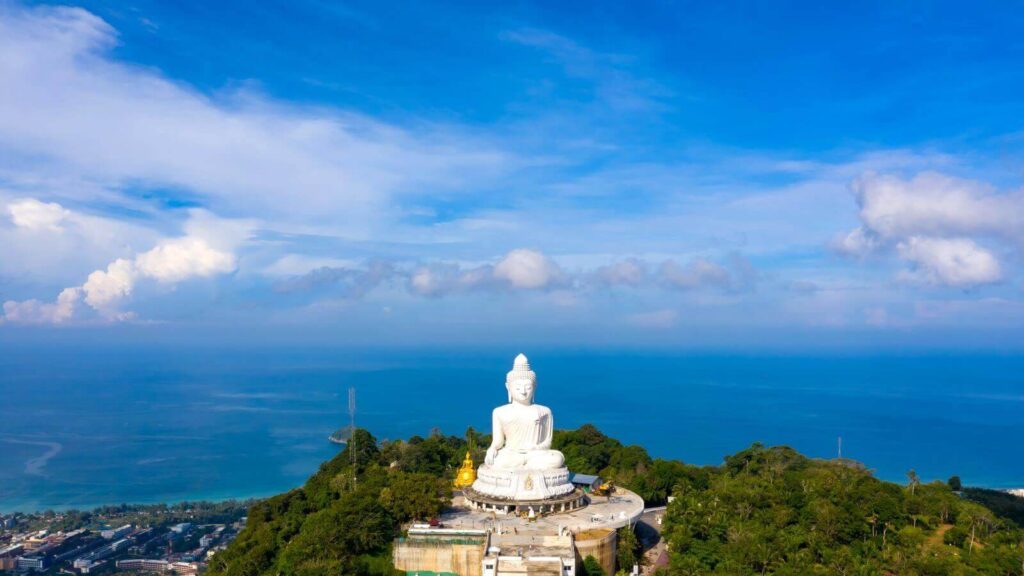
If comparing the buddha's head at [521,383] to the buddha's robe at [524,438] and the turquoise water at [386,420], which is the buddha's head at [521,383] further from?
the turquoise water at [386,420]

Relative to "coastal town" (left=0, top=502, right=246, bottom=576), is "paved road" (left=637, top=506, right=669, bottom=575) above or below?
above

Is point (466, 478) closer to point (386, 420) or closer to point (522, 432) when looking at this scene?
point (522, 432)

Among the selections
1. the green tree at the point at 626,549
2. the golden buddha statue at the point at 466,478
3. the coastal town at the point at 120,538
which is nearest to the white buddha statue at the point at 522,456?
the golden buddha statue at the point at 466,478

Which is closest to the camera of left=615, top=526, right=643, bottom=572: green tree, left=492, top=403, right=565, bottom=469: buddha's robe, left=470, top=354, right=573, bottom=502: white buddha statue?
left=615, top=526, right=643, bottom=572: green tree

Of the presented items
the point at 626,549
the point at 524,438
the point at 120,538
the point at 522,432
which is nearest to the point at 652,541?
the point at 626,549

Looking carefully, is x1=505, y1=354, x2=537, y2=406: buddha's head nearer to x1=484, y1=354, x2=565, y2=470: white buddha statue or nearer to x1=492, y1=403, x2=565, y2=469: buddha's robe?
x1=484, y1=354, x2=565, y2=470: white buddha statue

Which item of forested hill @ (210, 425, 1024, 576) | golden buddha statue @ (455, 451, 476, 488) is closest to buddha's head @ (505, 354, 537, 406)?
golden buddha statue @ (455, 451, 476, 488)

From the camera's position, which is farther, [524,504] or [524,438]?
[524,438]
